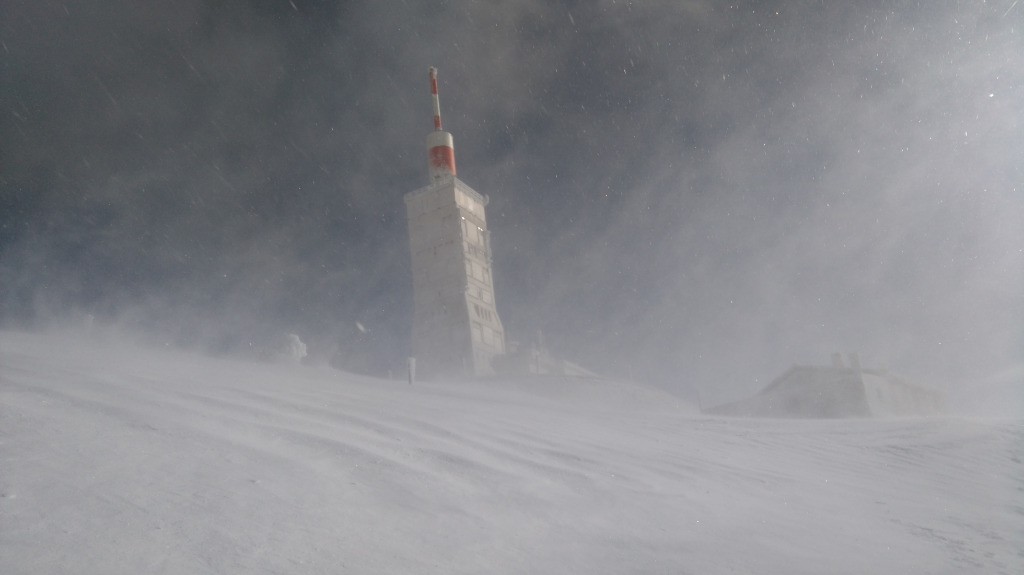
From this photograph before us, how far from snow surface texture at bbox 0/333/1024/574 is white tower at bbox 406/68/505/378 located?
3994cm

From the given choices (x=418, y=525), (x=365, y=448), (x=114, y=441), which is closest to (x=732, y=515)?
(x=418, y=525)

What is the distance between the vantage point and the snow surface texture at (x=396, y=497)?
104 inches

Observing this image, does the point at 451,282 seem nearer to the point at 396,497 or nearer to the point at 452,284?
the point at 452,284

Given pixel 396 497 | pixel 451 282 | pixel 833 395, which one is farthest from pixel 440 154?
pixel 396 497

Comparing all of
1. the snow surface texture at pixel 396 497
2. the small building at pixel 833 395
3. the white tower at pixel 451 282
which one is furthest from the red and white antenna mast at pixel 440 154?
the snow surface texture at pixel 396 497

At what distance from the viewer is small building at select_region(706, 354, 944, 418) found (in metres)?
31.4

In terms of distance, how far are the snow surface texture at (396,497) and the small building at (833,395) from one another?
26568 millimetres

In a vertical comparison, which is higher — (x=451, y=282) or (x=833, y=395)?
(x=451, y=282)

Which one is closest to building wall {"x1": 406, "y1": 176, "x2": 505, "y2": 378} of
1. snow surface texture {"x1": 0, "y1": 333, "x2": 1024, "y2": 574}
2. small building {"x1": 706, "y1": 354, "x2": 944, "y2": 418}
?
small building {"x1": 706, "y1": 354, "x2": 944, "y2": 418}

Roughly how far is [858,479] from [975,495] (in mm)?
1194

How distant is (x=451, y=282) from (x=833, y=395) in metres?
29.9

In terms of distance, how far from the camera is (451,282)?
50.4 metres

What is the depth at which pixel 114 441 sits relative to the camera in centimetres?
381

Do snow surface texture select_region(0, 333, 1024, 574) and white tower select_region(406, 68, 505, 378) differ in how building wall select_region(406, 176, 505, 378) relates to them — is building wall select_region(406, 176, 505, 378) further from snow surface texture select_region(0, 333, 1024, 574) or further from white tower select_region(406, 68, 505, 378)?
snow surface texture select_region(0, 333, 1024, 574)
